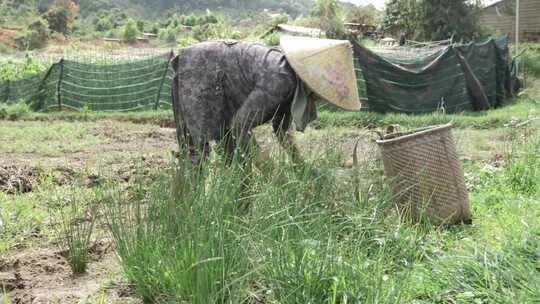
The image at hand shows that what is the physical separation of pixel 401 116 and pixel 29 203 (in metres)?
7.12

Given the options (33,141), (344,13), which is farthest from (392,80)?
(344,13)

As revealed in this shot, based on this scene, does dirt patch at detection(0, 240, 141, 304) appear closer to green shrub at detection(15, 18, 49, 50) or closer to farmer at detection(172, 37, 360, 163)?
farmer at detection(172, 37, 360, 163)

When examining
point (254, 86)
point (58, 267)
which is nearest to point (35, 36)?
point (254, 86)

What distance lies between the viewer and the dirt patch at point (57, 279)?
8.86 feet

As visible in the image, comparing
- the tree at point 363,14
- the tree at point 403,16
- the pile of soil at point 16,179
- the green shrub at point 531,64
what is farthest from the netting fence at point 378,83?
the tree at point 363,14

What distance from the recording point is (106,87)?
523 inches

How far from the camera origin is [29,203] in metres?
4.60

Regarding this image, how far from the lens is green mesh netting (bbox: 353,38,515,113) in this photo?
10969 millimetres

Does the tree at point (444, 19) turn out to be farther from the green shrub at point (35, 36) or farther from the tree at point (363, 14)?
the green shrub at point (35, 36)

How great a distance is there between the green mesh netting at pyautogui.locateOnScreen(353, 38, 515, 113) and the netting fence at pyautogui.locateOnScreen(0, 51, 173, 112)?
4.19 m

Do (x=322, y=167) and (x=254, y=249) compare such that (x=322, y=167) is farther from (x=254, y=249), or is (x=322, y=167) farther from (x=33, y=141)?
(x=33, y=141)

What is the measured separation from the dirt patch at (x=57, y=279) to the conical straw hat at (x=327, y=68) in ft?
4.81

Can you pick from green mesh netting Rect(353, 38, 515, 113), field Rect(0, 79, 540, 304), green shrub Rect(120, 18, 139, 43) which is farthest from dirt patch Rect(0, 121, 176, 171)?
green shrub Rect(120, 18, 139, 43)

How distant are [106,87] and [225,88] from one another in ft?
32.5
